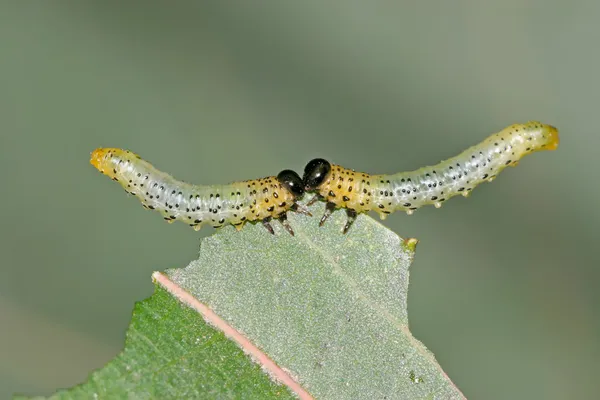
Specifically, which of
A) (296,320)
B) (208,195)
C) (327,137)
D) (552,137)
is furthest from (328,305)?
(327,137)

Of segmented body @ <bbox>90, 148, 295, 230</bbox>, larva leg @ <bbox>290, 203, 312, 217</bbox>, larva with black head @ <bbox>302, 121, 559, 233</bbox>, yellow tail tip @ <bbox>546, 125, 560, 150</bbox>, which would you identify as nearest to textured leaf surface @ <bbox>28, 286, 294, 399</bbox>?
segmented body @ <bbox>90, 148, 295, 230</bbox>

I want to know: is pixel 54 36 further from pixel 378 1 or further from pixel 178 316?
pixel 178 316

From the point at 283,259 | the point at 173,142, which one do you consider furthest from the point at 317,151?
the point at 283,259

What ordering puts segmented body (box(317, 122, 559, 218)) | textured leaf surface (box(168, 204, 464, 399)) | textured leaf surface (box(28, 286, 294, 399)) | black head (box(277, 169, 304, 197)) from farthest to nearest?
segmented body (box(317, 122, 559, 218)), black head (box(277, 169, 304, 197)), textured leaf surface (box(168, 204, 464, 399)), textured leaf surface (box(28, 286, 294, 399))

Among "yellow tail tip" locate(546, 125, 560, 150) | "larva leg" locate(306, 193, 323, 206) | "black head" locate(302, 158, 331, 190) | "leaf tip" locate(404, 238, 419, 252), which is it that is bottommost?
"leaf tip" locate(404, 238, 419, 252)

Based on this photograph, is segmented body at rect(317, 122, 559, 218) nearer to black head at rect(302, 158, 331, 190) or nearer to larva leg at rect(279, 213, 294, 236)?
black head at rect(302, 158, 331, 190)

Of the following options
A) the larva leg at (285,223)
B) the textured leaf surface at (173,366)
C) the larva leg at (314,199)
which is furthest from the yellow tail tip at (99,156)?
the larva leg at (314,199)
